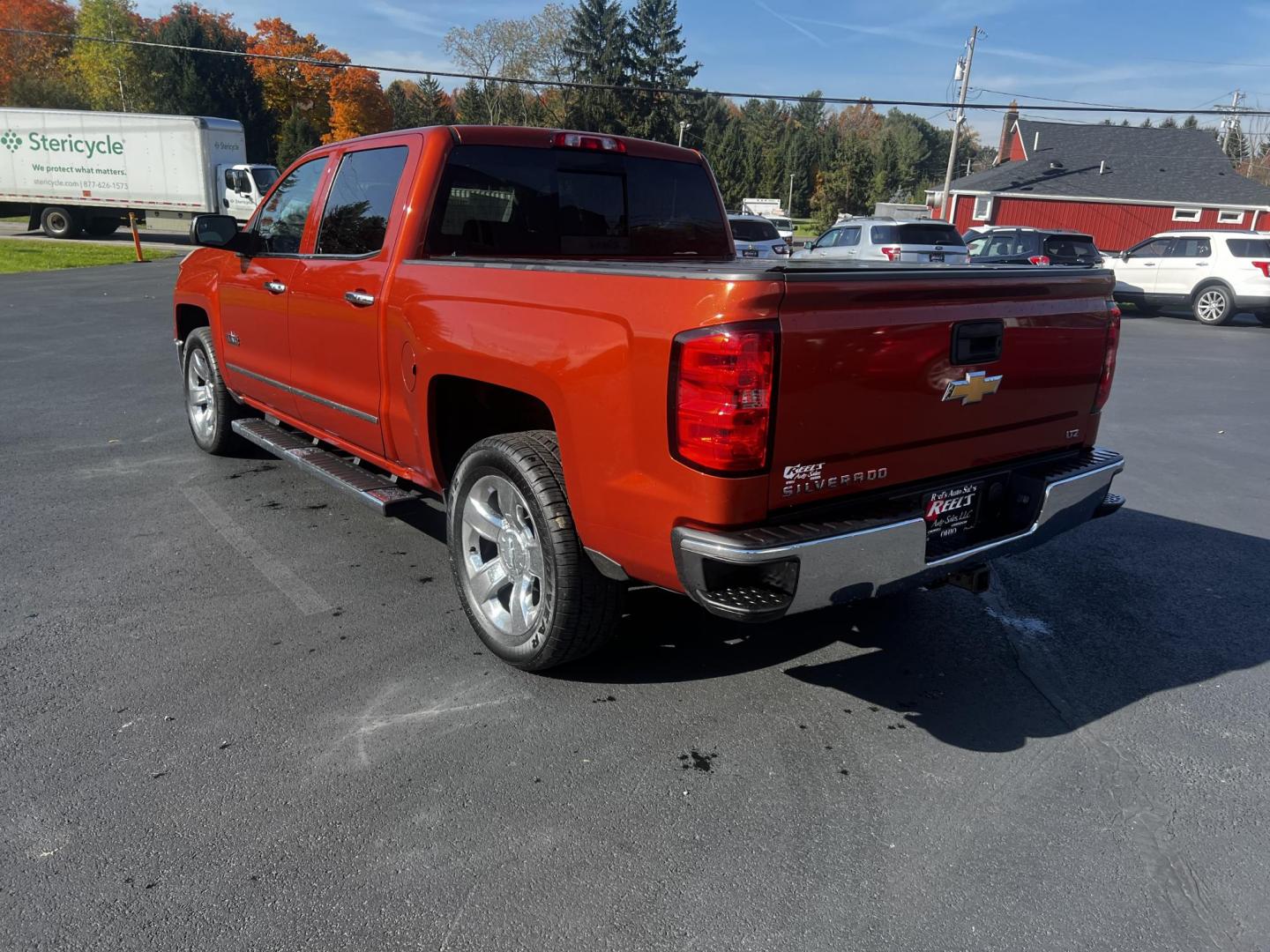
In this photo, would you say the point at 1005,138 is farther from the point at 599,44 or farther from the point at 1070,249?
the point at 1070,249

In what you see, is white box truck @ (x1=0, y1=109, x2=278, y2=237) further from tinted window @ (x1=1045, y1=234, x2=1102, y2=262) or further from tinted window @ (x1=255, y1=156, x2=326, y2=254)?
tinted window @ (x1=255, y1=156, x2=326, y2=254)

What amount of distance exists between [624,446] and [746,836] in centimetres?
124

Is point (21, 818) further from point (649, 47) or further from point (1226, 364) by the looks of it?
point (649, 47)

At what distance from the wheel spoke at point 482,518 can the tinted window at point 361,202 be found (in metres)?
1.31

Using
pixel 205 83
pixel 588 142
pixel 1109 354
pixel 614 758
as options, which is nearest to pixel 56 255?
pixel 588 142

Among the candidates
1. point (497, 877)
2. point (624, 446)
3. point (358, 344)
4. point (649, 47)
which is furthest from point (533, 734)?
point (649, 47)

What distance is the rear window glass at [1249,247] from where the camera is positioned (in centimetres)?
1731

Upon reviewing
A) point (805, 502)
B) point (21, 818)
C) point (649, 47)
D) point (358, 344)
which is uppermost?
point (649, 47)

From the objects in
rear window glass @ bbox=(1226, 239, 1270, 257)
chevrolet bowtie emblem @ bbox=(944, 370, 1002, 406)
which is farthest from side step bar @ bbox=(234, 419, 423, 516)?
rear window glass @ bbox=(1226, 239, 1270, 257)

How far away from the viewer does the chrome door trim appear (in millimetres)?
4324

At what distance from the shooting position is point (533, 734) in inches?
125

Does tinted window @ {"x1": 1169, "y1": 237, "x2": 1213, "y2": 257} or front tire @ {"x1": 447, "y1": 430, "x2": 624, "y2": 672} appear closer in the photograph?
front tire @ {"x1": 447, "y1": 430, "x2": 624, "y2": 672}

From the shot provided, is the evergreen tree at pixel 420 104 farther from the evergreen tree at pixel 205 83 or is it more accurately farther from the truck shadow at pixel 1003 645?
the truck shadow at pixel 1003 645

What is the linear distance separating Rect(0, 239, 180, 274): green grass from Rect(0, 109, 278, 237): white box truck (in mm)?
2317
